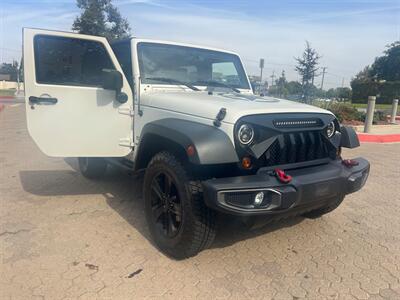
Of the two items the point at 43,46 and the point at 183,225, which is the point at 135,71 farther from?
the point at 183,225

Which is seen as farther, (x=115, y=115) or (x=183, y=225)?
(x=115, y=115)

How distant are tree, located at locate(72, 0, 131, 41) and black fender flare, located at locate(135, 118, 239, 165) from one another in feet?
65.6

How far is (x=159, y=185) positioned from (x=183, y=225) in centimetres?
56

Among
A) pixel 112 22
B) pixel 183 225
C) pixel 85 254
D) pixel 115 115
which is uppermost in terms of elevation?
pixel 112 22

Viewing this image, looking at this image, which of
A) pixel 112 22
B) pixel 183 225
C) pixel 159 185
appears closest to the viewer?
pixel 183 225

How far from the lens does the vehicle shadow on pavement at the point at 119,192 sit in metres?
3.70

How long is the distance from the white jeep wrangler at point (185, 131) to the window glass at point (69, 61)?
0.04 feet

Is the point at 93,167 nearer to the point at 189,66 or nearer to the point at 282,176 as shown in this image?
the point at 189,66

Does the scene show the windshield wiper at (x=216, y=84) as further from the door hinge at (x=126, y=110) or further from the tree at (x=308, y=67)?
the tree at (x=308, y=67)

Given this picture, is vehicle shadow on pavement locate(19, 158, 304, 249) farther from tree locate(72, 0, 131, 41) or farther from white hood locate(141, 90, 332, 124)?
tree locate(72, 0, 131, 41)

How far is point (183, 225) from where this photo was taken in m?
3.02

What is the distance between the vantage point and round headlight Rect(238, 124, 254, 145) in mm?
2869

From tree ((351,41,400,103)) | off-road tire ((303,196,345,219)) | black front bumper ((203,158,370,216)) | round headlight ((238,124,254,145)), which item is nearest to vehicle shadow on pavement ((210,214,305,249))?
off-road tire ((303,196,345,219))

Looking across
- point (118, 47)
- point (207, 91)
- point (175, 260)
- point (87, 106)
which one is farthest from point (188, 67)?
point (175, 260)
